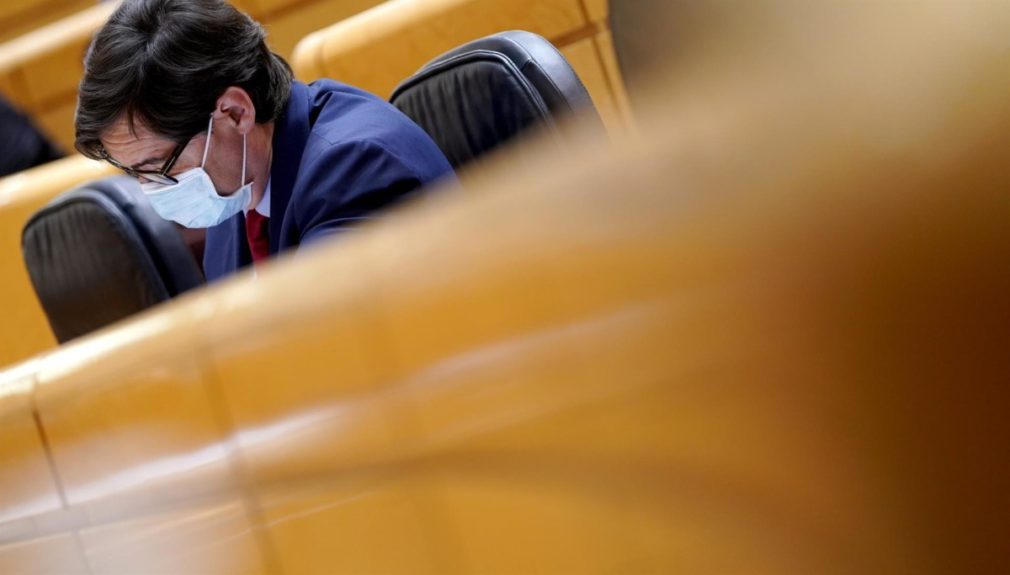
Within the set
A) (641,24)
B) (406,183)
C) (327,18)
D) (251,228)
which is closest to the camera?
(641,24)

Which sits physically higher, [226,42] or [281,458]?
[226,42]

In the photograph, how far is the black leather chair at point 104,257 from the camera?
928 mm

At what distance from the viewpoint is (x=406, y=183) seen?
71cm

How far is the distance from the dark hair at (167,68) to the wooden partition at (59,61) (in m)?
1.30

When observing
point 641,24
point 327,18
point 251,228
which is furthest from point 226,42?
point 327,18

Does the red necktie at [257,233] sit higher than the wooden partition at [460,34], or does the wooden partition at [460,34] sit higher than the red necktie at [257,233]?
the wooden partition at [460,34]

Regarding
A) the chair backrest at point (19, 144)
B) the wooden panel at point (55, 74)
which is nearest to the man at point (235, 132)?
the chair backrest at point (19, 144)

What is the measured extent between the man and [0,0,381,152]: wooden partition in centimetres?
129

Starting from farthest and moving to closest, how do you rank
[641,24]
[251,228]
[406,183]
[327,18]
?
[327,18] < [251,228] < [406,183] < [641,24]

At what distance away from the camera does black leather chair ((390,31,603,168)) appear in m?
0.73

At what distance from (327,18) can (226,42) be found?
128 centimetres

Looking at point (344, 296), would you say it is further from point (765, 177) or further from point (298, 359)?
point (765, 177)

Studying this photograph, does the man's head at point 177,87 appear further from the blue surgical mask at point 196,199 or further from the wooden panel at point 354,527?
the wooden panel at point 354,527

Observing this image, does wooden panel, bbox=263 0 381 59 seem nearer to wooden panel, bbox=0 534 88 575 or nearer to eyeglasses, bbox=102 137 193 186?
eyeglasses, bbox=102 137 193 186
